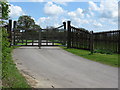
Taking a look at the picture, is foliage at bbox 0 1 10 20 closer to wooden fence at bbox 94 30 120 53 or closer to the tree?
wooden fence at bbox 94 30 120 53

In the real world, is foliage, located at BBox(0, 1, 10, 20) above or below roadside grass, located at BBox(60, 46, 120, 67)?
above

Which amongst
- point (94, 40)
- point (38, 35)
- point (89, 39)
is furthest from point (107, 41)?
point (38, 35)

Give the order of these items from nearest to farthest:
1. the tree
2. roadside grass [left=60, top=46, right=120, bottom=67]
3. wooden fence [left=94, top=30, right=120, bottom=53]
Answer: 1. roadside grass [left=60, top=46, right=120, bottom=67]
2. wooden fence [left=94, top=30, right=120, bottom=53]
3. the tree

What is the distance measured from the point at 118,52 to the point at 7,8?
10.9m

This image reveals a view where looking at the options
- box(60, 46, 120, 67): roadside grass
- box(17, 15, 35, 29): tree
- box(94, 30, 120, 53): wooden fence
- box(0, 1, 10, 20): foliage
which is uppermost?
box(17, 15, 35, 29): tree

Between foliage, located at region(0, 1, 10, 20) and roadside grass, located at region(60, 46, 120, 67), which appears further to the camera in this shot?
roadside grass, located at region(60, 46, 120, 67)

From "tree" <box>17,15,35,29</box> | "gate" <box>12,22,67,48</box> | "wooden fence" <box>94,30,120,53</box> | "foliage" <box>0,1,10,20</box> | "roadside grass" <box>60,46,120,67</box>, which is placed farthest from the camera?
"tree" <box>17,15,35,29</box>

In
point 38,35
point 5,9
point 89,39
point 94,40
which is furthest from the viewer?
point 38,35

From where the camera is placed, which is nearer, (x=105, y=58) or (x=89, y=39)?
(x=105, y=58)

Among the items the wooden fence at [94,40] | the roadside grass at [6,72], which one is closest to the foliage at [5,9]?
the roadside grass at [6,72]

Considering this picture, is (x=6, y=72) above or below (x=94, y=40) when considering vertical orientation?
below

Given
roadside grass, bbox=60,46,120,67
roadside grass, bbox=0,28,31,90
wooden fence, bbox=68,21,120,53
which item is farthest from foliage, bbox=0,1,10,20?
wooden fence, bbox=68,21,120,53

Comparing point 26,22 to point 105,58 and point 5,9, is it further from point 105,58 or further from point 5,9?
point 5,9

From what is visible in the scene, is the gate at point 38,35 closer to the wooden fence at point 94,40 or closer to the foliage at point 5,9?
the wooden fence at point 94,40
